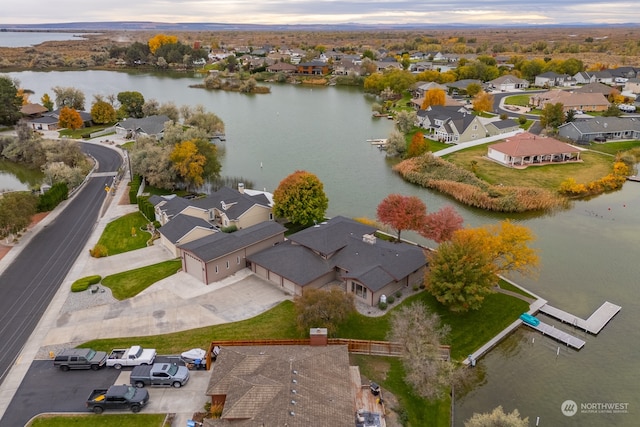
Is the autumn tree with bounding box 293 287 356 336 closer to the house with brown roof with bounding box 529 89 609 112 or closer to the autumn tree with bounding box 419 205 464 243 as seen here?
the autumn tree with bounding box 419 205 464 243

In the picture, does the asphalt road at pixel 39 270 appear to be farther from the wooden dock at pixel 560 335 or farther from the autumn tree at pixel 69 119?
the autumn tree at pixel 69 119

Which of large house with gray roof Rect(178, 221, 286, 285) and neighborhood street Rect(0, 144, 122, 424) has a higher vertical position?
large house with gray roof Rect(178, 221, 286, 285)

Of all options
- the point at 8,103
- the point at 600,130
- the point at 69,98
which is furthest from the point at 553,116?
the point at 8,103

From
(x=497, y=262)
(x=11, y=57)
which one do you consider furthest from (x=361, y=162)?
(x=11, y=57)

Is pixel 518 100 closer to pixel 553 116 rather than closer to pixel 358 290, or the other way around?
pixel 553 116

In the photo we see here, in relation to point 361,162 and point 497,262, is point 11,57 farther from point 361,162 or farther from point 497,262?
point 497,262

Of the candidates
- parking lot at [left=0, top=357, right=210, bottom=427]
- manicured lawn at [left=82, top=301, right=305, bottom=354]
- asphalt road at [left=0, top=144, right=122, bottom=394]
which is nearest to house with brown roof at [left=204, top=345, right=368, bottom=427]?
parking lot at [left=0, top=357, right=210, bottom=427]

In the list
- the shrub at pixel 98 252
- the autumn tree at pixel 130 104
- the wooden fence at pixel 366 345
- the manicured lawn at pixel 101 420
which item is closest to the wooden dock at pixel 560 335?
the wooden fence at pixel 366 345
